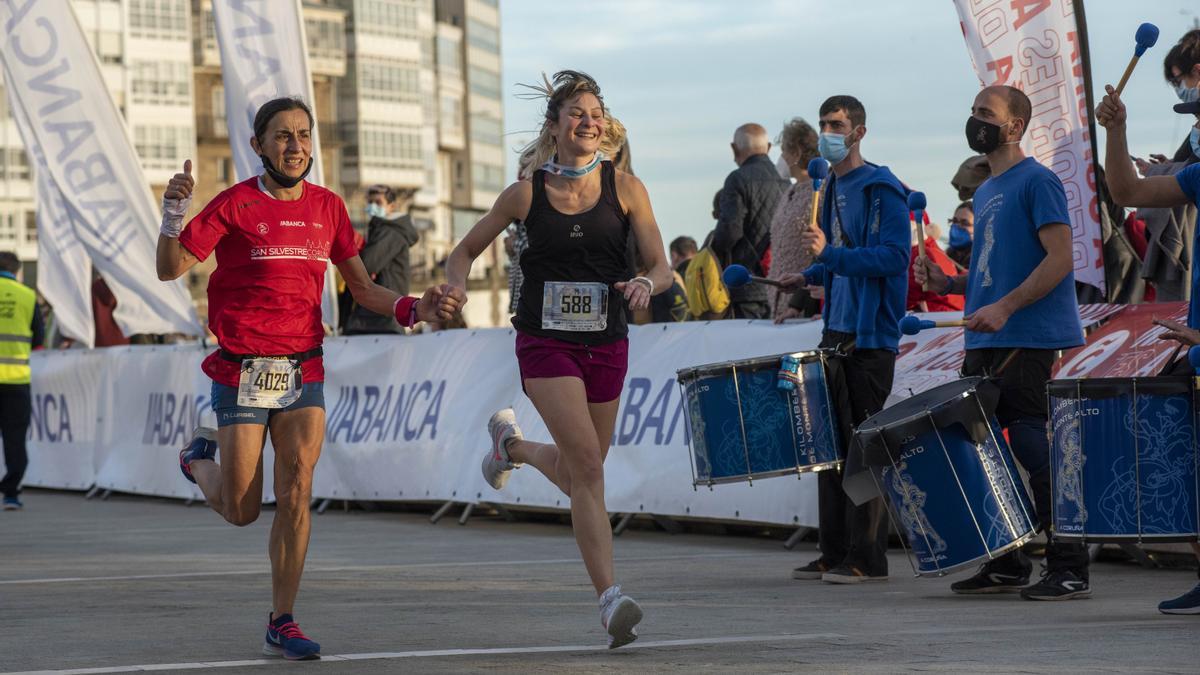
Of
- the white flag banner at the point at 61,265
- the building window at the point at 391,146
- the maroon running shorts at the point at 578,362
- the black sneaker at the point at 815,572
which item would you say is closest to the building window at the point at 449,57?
the building window at the point at 391,146

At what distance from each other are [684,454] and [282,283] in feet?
19.1

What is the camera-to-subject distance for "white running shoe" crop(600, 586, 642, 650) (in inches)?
286

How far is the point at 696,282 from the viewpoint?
1538 centimetres

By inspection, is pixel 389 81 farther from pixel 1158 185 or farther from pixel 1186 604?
pixel 1186 604

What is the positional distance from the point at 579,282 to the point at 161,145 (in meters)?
97.5

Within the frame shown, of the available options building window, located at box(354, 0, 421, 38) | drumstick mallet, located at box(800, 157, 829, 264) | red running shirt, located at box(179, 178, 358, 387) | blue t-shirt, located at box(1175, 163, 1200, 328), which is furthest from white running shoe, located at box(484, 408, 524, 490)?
building window, located at box(354, 0, 421, 38)

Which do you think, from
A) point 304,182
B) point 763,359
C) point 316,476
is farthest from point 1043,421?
point 316,476

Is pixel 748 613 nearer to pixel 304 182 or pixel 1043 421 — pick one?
pixel 1043 421

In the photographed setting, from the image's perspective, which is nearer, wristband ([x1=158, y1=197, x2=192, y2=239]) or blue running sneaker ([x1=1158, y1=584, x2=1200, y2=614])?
wristband ([x1=158, y1=197, x2=192, y2=239])

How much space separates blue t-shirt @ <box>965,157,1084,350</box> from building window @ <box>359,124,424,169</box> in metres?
106

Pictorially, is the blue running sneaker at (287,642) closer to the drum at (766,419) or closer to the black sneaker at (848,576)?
the drum at (766,419)

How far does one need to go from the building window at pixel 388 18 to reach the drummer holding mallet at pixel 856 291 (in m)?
107

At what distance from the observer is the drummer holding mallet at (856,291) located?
32.3 feet

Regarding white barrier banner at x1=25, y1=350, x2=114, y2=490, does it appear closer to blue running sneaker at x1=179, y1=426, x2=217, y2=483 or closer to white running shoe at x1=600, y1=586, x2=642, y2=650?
blue running sneaker at x1=179, y1=426, x2=217, y2=483
